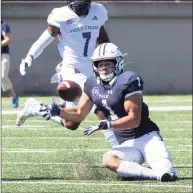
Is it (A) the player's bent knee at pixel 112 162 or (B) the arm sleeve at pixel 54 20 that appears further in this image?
(B) the arm sleeve at pixel 54 20

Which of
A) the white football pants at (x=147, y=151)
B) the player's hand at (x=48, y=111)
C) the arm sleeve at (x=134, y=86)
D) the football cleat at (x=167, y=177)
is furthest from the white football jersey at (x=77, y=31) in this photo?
the player's hand at (x=48, y=111)

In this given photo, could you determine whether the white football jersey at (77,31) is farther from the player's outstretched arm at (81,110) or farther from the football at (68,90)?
the player's outstretched arm at (81,110)

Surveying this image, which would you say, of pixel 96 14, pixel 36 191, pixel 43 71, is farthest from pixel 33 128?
pixel 43 71

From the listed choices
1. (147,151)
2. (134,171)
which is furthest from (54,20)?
(134,171)

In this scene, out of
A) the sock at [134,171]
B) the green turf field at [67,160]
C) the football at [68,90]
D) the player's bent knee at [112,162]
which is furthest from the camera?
the football at [68,90]

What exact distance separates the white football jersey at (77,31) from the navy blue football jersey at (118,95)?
5.69 ft

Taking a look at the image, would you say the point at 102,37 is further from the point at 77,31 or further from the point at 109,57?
the point at 109,57

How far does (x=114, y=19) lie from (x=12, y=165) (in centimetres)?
1175

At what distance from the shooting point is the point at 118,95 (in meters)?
6.50

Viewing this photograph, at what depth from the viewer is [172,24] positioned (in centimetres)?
1925

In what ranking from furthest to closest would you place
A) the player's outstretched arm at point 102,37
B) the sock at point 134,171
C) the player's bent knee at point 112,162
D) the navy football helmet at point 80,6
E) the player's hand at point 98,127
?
the player's outstretched arm at point 102,37 → the navy football helmet at point 80,6 → the player's bent knee at point 112,162 → the sock at point 134,171 → the player's hand at point 98,127

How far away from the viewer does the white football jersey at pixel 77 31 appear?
Answer: 328 inches

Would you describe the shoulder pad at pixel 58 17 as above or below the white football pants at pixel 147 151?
above

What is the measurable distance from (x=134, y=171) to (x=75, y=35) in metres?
2.13
